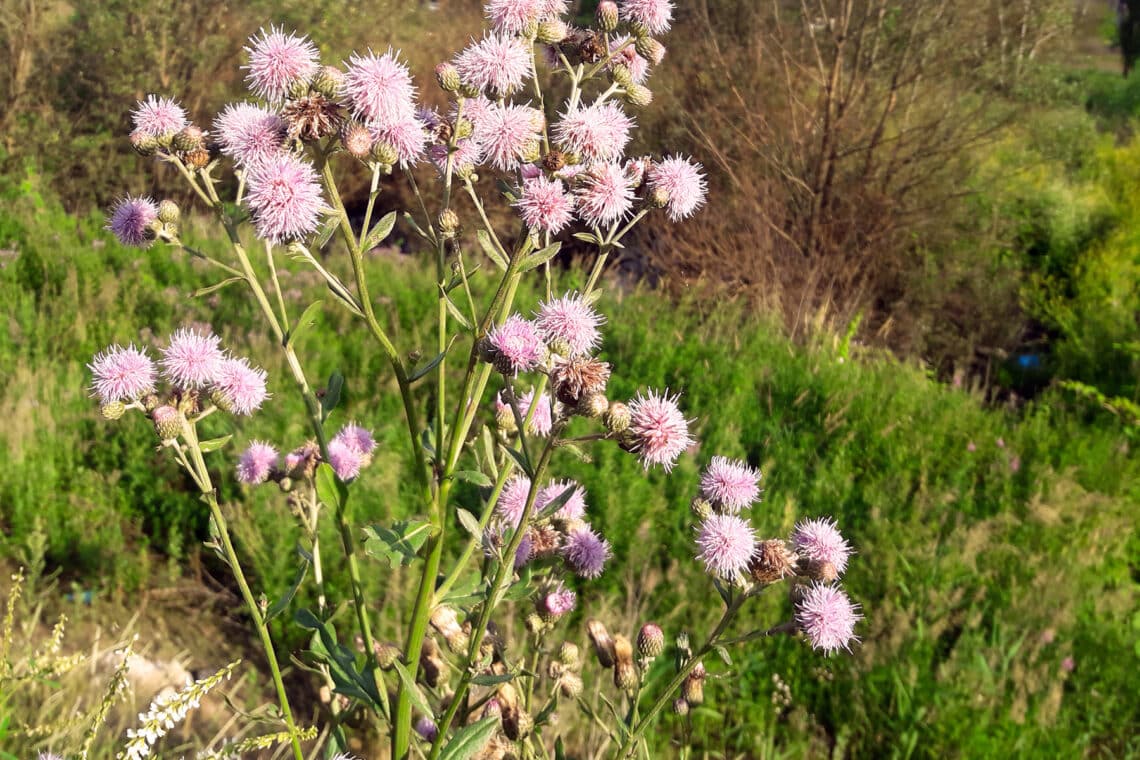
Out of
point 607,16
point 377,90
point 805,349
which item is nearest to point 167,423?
point 377,90

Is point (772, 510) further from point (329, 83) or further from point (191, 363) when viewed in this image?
point (329, 83)

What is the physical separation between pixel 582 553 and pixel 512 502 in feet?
0.50

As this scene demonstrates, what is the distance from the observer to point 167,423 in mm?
1363

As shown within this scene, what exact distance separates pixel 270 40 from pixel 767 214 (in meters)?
6.47

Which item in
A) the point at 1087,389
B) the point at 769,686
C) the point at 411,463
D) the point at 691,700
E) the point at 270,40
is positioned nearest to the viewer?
the point at 270,40

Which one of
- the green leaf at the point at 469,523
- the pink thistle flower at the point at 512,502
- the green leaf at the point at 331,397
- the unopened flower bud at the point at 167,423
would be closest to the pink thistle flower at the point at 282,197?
the green leaf at the point at 331,397

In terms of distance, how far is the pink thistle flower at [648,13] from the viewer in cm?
160

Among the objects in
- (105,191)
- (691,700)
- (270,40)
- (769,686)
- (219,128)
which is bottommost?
(691,700)

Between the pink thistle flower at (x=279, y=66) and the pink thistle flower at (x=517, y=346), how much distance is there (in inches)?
18.7

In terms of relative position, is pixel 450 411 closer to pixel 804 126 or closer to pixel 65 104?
pixel 804 126

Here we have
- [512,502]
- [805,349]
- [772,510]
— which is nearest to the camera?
[512,502]

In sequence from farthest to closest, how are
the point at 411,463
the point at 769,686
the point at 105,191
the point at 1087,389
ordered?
1. the point at 105,191
2. the point at 1087,389
3. the point at 411,463
4. the point at 769,686

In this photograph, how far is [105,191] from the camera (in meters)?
8.34

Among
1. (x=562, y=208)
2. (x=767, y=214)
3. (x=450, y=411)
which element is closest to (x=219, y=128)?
(x=562, y=208)
